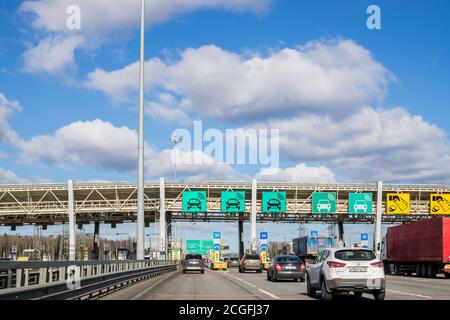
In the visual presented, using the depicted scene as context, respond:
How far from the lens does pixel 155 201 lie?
78.2 metres

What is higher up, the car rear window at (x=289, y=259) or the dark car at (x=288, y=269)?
the car rear window at (x=289, y=259)

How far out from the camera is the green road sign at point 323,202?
67875 millimetres

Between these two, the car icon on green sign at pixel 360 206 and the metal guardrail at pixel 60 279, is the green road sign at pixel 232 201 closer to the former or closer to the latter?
the car icon on green sign at pixel 360 206

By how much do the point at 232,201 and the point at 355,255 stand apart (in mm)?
50524

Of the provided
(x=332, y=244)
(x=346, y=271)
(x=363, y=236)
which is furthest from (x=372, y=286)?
(x=332, y=244)

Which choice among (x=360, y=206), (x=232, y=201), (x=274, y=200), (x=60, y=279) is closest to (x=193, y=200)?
(x=232, y=201)

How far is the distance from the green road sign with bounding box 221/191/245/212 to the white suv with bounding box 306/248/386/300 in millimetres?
49915

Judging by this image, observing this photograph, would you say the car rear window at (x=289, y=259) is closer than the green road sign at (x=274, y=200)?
Yes

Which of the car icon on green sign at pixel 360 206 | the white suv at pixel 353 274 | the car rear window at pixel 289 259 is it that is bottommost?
the car rear window at pixel 289 259

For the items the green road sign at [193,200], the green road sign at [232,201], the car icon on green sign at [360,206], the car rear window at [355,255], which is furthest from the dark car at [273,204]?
the car rear window at [355,255]

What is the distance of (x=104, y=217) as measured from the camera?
81.0 metres

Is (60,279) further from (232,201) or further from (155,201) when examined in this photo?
(155,201)

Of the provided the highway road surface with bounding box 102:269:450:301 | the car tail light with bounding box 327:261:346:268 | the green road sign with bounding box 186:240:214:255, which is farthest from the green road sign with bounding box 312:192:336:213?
the car tail light with bounding box 327:261:346:268
